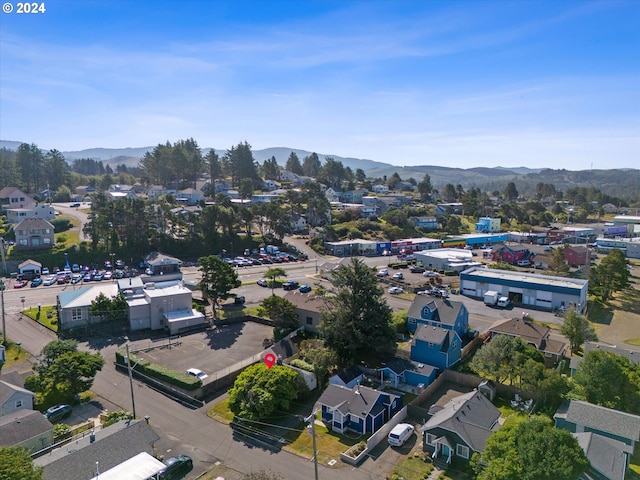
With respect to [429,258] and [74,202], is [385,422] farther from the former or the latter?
[74,202]

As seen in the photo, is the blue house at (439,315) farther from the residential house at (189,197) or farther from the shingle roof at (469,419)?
the residential house at (189,197)

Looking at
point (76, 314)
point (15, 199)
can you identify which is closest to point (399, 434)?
point (76, 314)

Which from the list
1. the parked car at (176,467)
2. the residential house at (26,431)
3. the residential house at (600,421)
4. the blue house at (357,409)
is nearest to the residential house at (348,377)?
the blue house at (357,409)

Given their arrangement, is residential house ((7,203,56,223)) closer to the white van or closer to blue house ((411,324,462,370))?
blue house ((411,324,462,370))

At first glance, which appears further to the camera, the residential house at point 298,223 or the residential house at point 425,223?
the residential house at point 425,223

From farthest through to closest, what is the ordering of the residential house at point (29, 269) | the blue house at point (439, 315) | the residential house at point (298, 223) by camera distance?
the residential house at point (298, 223), the residential house at point (29, 269), the blue house at point (439, 315)

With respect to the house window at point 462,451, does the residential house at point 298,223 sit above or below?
above

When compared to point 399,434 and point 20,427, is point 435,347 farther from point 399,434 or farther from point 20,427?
point 20,427

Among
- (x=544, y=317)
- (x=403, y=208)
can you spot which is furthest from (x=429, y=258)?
(x=403, y=208)
